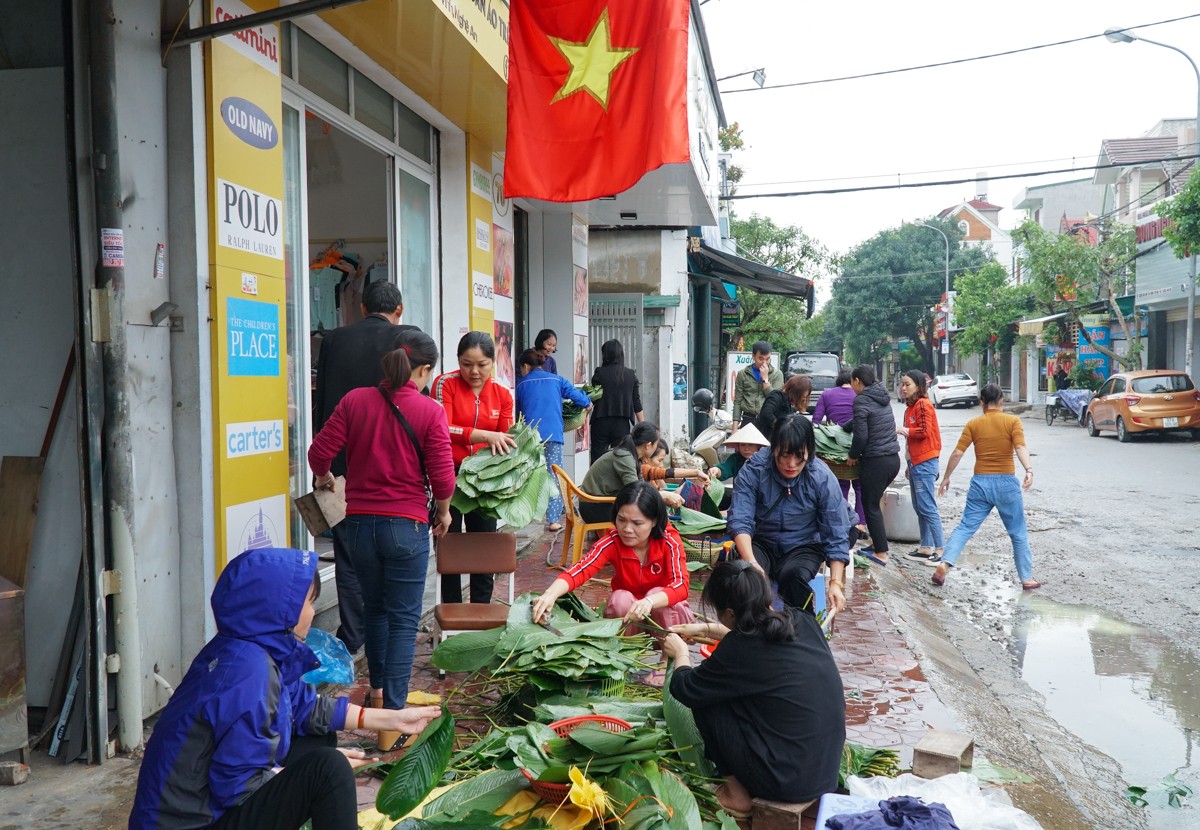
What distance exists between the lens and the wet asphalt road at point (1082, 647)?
485cm

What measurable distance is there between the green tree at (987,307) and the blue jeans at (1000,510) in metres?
30.9

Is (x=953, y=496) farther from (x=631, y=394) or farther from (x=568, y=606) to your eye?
(x=568, y=606)

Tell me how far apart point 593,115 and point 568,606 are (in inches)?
113

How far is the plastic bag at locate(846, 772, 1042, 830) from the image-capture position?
3150mm

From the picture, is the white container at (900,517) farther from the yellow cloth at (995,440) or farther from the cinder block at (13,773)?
the cinder block at (13,773)

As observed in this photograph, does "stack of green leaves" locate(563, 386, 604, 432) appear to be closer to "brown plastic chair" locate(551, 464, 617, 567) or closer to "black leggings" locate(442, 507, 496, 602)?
"brown plastic chair" locate(551, 464, 617, 567)

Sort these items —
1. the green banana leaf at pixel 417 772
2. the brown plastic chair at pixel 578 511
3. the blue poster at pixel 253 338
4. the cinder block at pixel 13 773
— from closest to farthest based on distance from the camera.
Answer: the green banana leaf at pixel 417 772 < the cinder block at pixel 13 773 < the blue poster at pixel 253 338 < the brown plastic chair at pixel 578 511

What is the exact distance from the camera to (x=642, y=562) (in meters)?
4.85

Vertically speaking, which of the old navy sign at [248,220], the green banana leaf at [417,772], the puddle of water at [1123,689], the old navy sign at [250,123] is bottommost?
the puddle of water at [1123,689]

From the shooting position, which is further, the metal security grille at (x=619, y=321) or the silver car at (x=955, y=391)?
the silver car at (x=955, y=391)

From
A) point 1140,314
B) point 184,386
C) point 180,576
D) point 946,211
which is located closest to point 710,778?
point 180,576

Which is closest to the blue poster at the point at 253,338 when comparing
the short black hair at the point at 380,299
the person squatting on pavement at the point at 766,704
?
the short black hair at the point at 380,299

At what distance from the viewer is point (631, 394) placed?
9.73 meters

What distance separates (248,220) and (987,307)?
39205mm
